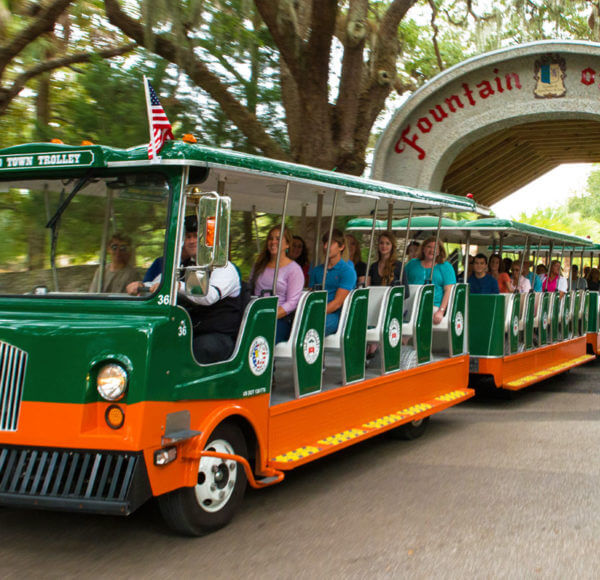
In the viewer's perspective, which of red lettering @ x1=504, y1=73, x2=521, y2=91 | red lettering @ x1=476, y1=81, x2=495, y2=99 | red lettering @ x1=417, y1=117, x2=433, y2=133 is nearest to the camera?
red lettering @ x1=504, y1=73, x2=521, y2=91

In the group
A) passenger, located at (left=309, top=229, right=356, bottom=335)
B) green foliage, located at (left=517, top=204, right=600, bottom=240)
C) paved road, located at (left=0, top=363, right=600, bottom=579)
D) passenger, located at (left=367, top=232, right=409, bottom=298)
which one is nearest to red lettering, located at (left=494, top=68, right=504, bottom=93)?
passenger, located at (left=367, top=232, right=409, bottom=298)

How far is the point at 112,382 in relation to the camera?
4395 millimetres

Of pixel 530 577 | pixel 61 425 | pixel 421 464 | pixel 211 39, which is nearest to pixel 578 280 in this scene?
pixel 211 39

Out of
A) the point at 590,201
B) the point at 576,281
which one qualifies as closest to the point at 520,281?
the point at 576,281

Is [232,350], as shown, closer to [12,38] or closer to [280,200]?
[280,200]

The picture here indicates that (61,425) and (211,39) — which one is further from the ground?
(211,39)

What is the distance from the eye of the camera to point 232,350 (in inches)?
210

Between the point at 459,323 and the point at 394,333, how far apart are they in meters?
1.81

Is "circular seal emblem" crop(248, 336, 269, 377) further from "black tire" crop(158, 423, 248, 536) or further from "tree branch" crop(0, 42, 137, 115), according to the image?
"tree branch" crop(0, 42, 137, 115)

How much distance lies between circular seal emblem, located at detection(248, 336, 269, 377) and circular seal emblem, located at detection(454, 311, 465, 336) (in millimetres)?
4007

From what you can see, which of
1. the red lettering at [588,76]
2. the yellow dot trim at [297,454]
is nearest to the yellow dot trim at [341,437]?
the yellow dot trim at [297,454]

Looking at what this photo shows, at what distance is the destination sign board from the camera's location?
4945 mm

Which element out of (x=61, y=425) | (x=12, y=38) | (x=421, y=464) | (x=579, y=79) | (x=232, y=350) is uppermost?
(x=579, y=79)

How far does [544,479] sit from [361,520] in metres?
1.87
